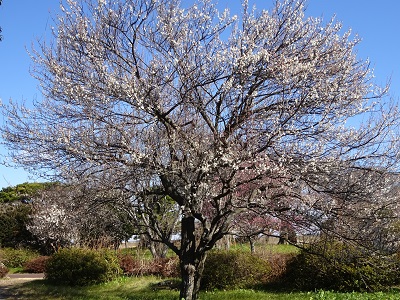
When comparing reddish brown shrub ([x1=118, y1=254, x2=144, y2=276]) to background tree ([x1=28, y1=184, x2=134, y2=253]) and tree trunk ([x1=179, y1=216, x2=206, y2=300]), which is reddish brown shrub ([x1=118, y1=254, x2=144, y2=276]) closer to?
background tree ([x1=28, y1=184, x2=134, y2=253])

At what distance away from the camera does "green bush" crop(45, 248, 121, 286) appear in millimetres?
14789

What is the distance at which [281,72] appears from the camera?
7461 millimetres

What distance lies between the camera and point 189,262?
28.9 ft

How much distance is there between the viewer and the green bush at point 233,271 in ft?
41.0

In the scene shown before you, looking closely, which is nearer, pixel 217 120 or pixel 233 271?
pixel 217 120

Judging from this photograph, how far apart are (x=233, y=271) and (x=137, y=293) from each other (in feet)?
8.94

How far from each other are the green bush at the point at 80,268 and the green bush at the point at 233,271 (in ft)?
13.1

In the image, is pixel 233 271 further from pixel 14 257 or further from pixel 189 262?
pixel 14 257

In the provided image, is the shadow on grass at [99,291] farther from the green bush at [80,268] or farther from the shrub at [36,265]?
the shrub at [36,265]

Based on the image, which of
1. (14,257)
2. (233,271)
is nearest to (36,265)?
(14,257)

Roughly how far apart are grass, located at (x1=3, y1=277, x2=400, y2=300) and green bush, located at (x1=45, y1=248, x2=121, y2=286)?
16.5 inches

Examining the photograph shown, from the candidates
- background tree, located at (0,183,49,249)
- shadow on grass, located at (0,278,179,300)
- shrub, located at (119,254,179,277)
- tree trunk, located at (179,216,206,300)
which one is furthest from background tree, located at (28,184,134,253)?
tree trunk, located at (179,216,206,300)

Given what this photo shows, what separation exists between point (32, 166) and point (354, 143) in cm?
587

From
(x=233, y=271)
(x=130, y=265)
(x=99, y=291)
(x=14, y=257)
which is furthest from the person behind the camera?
(x=14, y=257)
